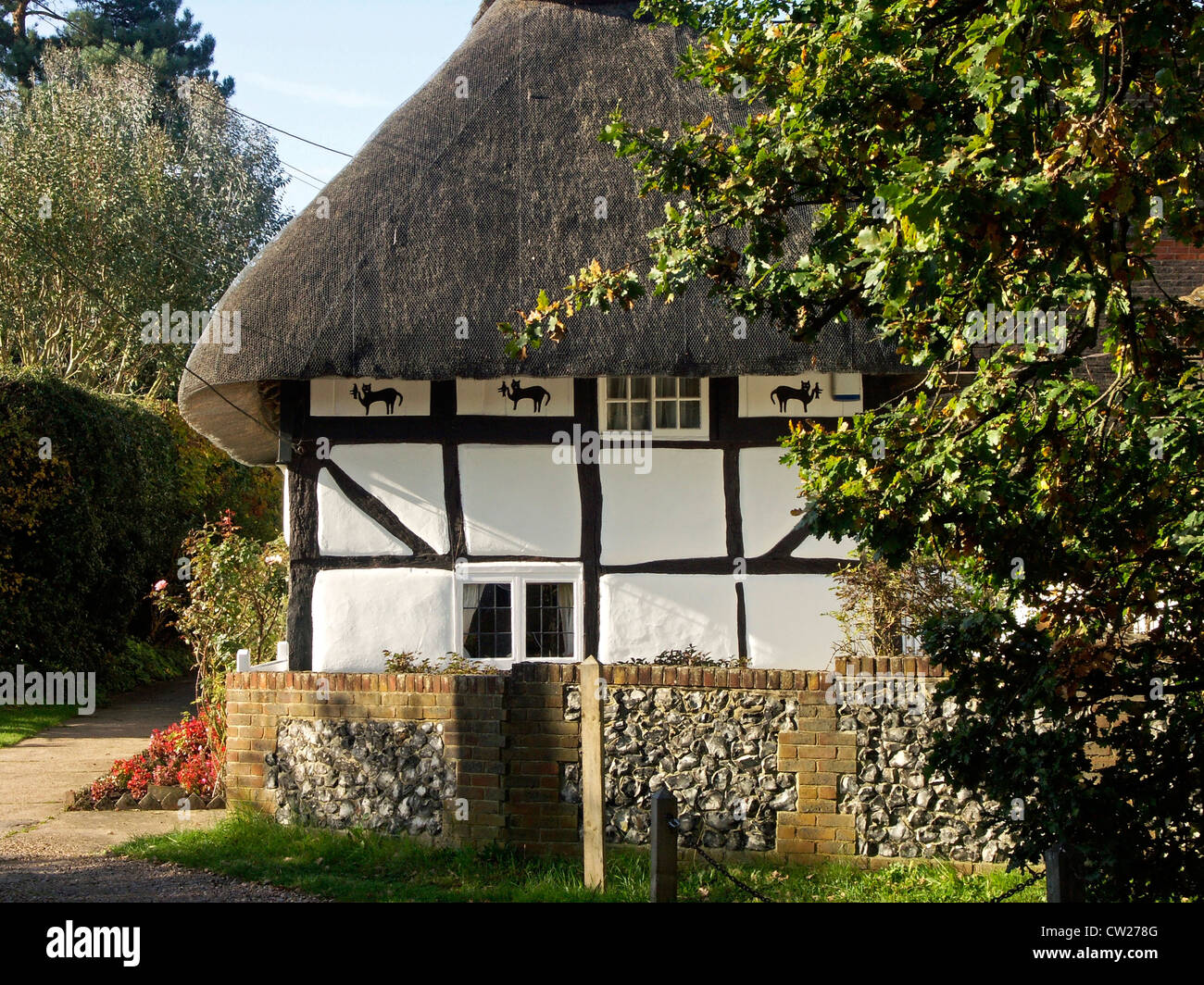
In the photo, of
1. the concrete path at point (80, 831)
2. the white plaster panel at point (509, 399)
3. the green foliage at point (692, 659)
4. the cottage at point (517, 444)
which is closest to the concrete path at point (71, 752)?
the concrete path at point (80, 831)

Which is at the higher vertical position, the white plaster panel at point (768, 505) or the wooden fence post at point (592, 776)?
the white plaster panel at point (768, 505)

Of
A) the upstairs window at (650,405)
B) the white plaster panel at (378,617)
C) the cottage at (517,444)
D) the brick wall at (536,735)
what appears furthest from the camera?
the upstairs window at (650,405)

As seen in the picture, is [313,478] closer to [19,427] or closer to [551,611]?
[551,611]

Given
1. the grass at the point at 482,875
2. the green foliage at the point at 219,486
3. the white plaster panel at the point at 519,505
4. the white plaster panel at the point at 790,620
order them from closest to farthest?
the grass at the point at 482,875, the white plaster panel at the point at 790,620, the white plaster panel at the point at 519,505, the green foliage at the point at 219,486

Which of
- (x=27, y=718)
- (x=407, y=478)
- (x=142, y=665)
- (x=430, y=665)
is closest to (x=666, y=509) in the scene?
(x=407, y=478)

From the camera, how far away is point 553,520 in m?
9.36

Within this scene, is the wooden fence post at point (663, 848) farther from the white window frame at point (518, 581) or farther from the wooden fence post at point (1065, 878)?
the white window frame at point (518, 581)

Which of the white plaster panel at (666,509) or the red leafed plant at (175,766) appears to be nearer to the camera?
the red leafed plant at (175,766)

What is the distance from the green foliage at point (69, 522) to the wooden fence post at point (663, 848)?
11.4 meters

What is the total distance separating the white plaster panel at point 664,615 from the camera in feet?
30.2

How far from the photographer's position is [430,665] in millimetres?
9086

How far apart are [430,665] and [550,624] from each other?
3.33 ft

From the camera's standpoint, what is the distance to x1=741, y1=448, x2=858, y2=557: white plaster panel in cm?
930

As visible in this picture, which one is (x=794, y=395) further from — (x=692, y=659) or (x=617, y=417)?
(x=692, y=659)
